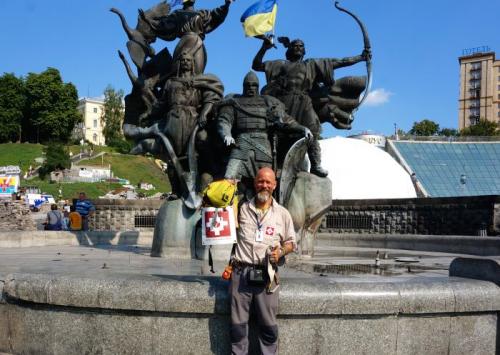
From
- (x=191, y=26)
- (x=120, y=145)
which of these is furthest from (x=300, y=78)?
(x=120, y=145)

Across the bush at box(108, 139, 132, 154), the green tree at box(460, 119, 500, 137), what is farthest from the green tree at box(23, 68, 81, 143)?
the green tree at box(460, 119, 500, 137)

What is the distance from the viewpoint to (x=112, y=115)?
10638 centimetres

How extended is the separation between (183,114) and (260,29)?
2.33 meters

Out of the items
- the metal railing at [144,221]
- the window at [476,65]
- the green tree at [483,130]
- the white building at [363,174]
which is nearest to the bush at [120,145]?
the green tree at [483,130]

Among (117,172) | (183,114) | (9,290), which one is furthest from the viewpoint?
(117,172)

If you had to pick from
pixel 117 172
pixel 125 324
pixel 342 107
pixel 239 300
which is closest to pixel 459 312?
pixel 239 300

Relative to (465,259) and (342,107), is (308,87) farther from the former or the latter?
(465,259)

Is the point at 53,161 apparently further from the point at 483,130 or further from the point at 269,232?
the point at 269,232

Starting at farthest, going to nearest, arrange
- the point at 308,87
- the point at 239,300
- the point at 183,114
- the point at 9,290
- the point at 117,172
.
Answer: the point at 117,172, the point at 308,87, the point at 183,114, the point at 9,290, the point at 239,300

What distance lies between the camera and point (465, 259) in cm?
482

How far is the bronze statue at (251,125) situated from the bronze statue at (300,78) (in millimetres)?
824

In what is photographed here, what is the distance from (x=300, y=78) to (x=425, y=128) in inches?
3496

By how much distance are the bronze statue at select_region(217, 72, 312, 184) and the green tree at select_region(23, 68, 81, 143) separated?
83.2 metres

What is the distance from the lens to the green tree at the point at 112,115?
10594cm
